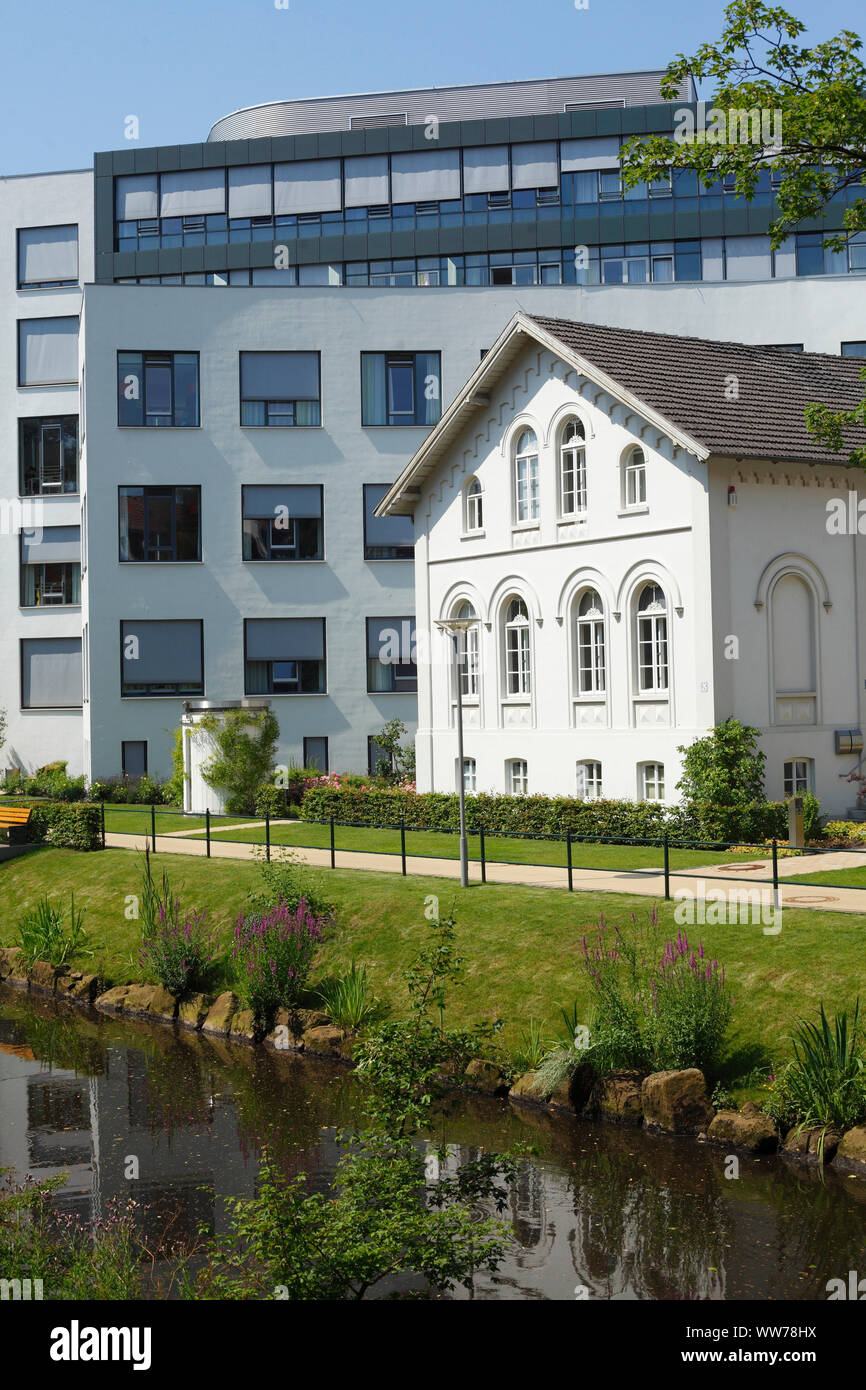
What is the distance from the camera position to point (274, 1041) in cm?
1798

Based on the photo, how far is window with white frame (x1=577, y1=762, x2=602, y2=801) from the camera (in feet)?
95.2

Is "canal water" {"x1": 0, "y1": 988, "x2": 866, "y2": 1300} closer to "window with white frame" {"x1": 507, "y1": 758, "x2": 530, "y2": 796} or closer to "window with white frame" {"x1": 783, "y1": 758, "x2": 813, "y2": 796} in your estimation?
"window with white frame" {"x1": 783, "y1": 758, "x2": 813, "y2": 796}

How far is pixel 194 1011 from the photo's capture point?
19.4 meters

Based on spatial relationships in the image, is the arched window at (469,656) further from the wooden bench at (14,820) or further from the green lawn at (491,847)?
the wooden bench at (14,820)

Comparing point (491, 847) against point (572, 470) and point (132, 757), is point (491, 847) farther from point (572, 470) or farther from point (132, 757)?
point (132, 757)

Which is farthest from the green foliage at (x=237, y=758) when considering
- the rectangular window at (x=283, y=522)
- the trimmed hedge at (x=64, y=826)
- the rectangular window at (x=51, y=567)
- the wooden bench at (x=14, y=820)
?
the rectangular window at (x=51, y=567)

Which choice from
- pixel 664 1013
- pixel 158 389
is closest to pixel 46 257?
pixel 158 389

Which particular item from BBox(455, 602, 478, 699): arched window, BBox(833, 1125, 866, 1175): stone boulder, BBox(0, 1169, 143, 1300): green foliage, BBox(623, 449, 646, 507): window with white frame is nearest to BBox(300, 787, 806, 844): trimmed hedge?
BBox(455, 602, 478, 699): arched window

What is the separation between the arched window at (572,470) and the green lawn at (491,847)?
719 centimetres

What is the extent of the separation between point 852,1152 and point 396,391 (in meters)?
35.2

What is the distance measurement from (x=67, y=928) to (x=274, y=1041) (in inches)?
269

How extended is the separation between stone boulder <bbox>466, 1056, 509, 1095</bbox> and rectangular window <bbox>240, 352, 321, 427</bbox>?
31538mm

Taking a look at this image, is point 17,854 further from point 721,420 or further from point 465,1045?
point 465,1045
